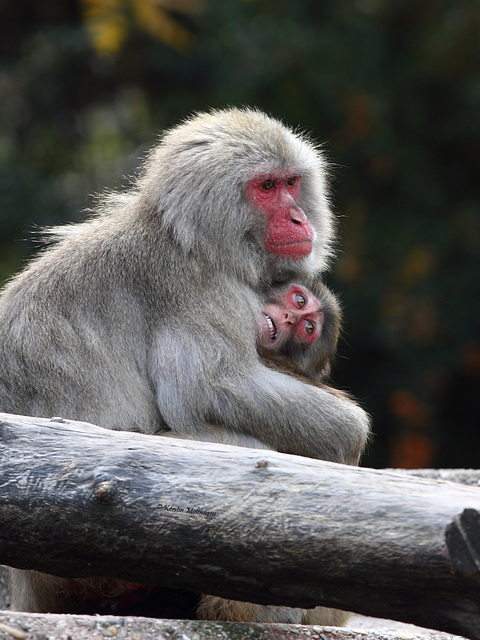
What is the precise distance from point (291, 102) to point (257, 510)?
28.7 ft

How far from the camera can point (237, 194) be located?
5.11 metres

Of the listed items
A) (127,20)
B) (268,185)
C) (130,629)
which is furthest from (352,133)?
(130,629)

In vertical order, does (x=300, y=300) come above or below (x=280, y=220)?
below

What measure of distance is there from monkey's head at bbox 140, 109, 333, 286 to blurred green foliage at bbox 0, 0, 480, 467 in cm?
586

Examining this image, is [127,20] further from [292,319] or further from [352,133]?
[292,319]

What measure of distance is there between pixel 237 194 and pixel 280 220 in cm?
28

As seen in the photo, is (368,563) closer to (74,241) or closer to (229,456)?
(229,456)

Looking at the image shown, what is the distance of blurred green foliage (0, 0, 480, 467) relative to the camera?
1146 centimetres

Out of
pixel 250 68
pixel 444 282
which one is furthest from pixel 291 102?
pixel 444 282

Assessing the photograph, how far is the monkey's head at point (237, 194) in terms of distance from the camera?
501 cm

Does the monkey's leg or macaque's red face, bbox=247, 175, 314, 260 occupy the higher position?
macaque's red face, bbox=247, 175, 314, 260

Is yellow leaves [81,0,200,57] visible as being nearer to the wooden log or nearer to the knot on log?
the wooden log

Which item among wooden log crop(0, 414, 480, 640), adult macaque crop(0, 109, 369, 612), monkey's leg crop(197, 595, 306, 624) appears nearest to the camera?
wooden log crop(0, 414, 480, 640)

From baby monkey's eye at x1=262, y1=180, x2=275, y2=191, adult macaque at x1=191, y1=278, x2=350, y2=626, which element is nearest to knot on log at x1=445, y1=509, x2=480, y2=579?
adult macaque at x1=191, y1=278, x2=350, y2=626
